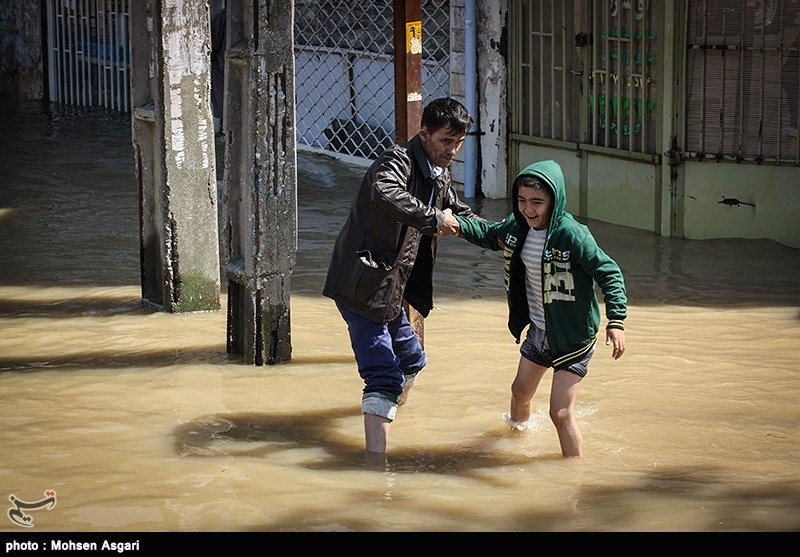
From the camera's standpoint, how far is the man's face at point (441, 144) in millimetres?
4762

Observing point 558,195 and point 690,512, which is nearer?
point 690,512

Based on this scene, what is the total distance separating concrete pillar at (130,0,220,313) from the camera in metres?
6.85

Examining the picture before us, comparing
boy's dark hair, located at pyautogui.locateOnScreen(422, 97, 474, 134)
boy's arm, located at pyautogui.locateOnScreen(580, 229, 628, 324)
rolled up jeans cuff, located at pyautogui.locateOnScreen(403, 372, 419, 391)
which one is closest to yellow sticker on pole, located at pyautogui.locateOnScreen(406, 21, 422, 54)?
boy's dark hair, located at pyautogui.locateOnScreen(422, 97, 474, 134)

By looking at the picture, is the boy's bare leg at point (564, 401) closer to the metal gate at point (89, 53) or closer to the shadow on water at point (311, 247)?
the shadow on water at point (311, 247)

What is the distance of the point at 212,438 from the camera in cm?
514

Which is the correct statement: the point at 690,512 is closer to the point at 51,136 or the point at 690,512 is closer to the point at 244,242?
the point at 244,242

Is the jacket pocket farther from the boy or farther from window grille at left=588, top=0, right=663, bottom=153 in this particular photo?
window grille at left=588, top=0, right=663, bottom=153

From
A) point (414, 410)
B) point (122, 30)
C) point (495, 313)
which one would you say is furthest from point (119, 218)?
point (122, 30)

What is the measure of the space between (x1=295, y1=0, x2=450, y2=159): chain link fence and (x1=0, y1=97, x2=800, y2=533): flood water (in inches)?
111

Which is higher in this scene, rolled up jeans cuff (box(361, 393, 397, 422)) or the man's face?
the man's face

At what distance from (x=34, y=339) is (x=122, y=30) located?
896 cm

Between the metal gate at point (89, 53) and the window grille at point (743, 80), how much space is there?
8290 millimetres

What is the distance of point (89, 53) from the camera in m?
15.8

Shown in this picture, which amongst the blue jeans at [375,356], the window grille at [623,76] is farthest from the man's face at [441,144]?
the window grille at [623,76]
